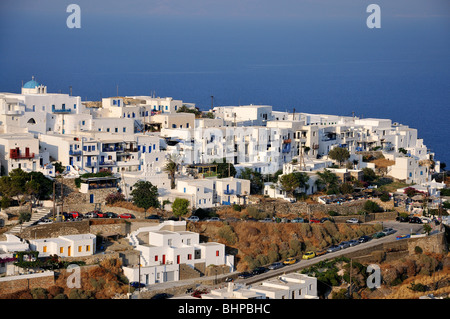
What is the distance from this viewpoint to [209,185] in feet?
108

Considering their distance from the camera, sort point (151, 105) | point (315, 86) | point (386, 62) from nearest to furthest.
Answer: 1. point (151, 105)
2. point (315, 86)
3. point (386, 62)

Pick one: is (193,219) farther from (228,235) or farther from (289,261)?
(289,261)

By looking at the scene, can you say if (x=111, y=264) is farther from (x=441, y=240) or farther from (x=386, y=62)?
(x=386, y=62)

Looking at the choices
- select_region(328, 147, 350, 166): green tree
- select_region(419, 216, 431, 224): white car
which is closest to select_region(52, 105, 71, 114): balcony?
select_region(328, 147, 350, 166): green tree

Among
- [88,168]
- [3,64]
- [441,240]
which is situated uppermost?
[3,64]

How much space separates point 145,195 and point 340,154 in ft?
36.8

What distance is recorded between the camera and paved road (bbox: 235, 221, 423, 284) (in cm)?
2762

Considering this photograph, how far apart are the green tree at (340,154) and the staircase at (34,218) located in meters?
14.4

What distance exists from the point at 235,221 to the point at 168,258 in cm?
379

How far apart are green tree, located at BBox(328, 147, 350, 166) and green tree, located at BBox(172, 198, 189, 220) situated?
10.9 metres

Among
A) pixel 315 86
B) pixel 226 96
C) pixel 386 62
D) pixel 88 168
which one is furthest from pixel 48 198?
pixel 386 62

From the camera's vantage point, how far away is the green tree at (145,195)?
31094mm

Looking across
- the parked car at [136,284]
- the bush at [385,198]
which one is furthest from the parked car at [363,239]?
the parked car at [136,284]

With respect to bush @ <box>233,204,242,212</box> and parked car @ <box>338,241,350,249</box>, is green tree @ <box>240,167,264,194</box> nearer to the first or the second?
bush @ <box>233,204,242,212</box>
